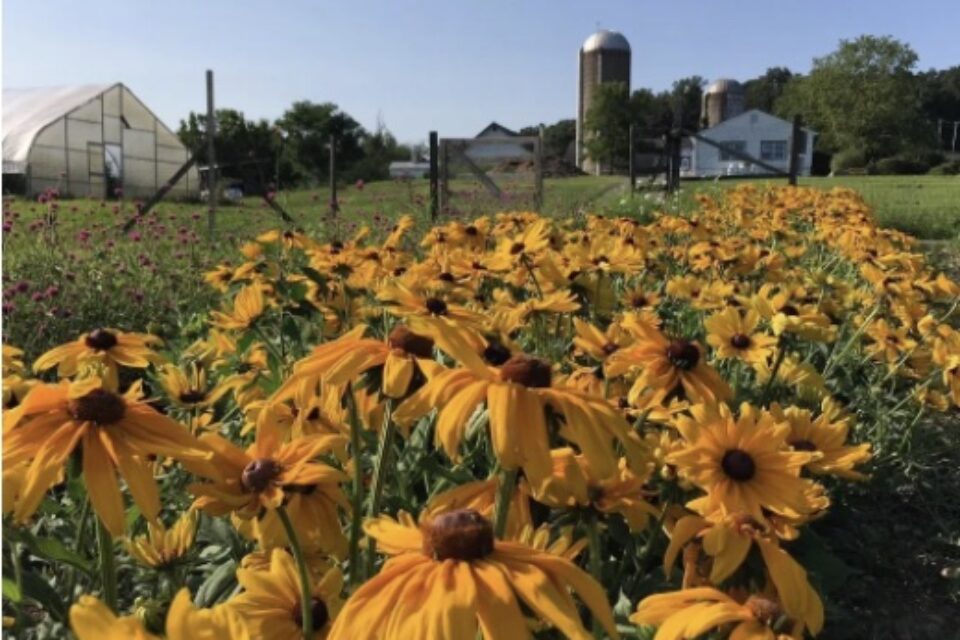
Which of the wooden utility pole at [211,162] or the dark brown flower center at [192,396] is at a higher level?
the wooden utility pole at [211,162]

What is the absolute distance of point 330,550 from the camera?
0.91 meters

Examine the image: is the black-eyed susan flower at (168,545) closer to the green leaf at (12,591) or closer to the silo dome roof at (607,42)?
the green leaf at (12,591)

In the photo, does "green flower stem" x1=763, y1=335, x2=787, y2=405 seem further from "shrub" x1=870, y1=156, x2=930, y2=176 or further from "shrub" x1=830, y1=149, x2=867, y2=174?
"shrub" x1=830, y1=149, x2=867, y2=174

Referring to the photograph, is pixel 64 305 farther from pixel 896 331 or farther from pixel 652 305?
pixel 896 331

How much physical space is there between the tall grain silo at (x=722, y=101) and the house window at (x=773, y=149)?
703 inches

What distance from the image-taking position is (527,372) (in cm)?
82

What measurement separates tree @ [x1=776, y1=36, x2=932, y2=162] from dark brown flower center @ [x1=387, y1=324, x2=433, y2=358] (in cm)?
5666

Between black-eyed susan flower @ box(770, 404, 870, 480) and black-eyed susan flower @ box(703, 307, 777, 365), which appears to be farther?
black-eyed susan flower @ box(703, 307, 777, 365)

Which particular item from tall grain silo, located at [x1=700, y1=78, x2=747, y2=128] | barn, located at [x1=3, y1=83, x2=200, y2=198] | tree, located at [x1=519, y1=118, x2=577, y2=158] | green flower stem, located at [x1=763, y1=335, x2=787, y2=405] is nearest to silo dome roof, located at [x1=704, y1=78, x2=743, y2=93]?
tall grain silo, located at [x1=700, y1=78, x2=747, y2=128]

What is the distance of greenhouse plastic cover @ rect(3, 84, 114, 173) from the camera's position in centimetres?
1664

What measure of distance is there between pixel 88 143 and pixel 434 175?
12.1 meters

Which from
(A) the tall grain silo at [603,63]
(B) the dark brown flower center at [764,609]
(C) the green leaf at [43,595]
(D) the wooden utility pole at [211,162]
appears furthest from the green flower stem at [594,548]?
(A) the tall grain silo at [603,63]

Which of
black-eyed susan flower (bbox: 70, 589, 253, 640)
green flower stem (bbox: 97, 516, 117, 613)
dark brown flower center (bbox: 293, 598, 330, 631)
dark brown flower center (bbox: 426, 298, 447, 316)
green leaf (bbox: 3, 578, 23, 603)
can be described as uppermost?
dark brown flower center (bbox: 426, 298, 447, 316)

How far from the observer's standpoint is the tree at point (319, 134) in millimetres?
38938
